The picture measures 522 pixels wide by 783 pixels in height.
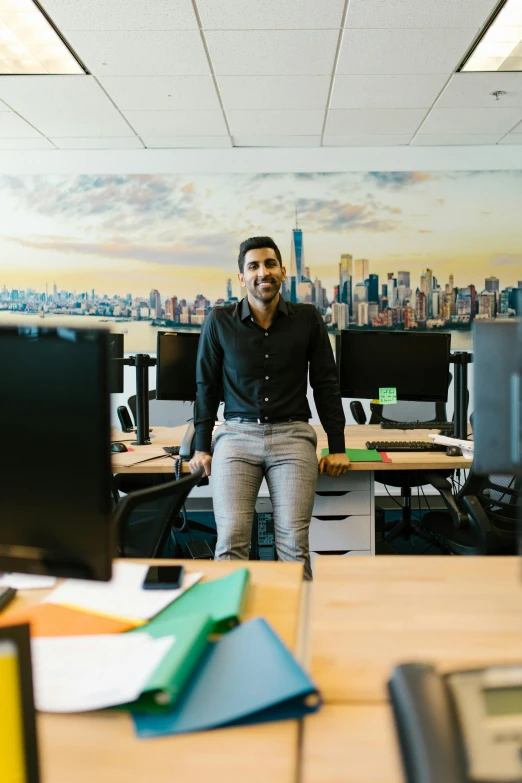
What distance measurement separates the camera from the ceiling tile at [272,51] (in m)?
2.82

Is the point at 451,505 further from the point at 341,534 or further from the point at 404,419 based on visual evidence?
the point at 404,419

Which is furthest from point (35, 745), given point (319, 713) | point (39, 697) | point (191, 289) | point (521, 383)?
point (191, 289)

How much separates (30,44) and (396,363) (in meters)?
2.46

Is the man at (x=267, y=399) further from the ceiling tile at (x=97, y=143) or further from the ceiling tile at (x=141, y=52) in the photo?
the ceiling tile at (x=97, y=143)

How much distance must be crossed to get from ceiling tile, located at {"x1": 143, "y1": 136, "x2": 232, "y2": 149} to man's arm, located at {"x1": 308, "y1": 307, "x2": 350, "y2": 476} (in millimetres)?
2363

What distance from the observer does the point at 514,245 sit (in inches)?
176

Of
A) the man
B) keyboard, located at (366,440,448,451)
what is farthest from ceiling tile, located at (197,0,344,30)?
keyboard, located at (366,440,448,451)

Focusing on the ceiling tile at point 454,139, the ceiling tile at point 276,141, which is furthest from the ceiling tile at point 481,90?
the ceiling tile at point 276,141

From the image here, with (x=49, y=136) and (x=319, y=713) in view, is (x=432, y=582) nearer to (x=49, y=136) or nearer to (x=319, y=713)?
(x=319, y=713)

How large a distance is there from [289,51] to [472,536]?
2509 millimetres

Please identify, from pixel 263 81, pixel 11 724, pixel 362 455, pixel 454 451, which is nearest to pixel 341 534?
pixel 362 455

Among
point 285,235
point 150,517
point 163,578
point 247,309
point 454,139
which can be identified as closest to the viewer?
point 163,578

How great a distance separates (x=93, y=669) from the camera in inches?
29.8

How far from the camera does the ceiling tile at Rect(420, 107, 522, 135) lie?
373 cm
